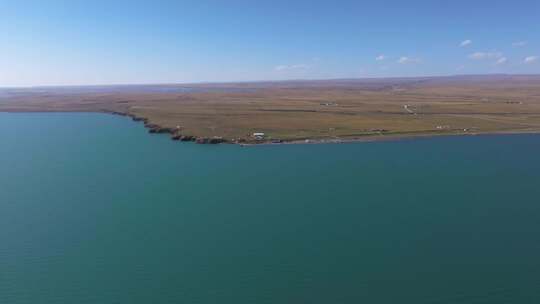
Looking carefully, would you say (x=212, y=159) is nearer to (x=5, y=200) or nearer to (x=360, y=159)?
(x=360, y=159)

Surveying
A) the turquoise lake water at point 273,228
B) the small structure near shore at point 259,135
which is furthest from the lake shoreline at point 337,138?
the turquoise lake water at point 273,228

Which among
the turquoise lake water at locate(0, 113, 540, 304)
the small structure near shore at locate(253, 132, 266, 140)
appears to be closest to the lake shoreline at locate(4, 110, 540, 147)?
the small structure near shore at locate(253, 132, 266, 140)

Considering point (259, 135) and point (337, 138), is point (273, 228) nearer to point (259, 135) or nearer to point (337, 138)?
point (337, 138)

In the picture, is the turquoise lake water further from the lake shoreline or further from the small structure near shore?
the small structure near shore

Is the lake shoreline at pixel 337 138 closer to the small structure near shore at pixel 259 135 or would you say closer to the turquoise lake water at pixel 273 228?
the small structure near shore at pixel 259 135

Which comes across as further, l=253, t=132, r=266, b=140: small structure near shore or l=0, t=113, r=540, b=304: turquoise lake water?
l=253, t=132, r=266, b=140: small structure near shore

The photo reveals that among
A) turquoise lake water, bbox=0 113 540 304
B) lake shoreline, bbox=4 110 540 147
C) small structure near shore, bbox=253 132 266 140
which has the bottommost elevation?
turquoise lake water, bbox=0 113 540 304

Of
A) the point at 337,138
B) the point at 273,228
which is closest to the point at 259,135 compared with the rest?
the point at 337,138

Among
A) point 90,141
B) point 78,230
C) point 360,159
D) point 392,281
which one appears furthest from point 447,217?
point 90,141
